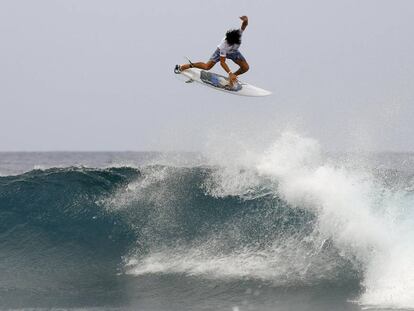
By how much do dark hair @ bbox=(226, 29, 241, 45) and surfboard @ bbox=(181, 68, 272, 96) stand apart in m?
1.42

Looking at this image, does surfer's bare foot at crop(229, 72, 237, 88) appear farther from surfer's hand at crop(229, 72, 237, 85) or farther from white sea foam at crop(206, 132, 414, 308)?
white sea foam at crop(206, 132, 414, 308)

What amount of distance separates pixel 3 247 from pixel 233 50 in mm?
7000

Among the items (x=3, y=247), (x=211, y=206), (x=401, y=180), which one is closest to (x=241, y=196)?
(x=211, y=206)

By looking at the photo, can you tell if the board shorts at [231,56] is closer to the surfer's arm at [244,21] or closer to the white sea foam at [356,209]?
the surfer's arm at [244,21]

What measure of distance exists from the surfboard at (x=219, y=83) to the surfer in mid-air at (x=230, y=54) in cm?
31

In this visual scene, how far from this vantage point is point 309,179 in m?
12.7

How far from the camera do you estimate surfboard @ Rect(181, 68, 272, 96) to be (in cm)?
1381

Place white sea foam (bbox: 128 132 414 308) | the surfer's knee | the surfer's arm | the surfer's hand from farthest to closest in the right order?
1. the surfer's hand
2. the surfer's knee
3. the surfer's arm
4. white sea foam (bbox: 128 132 414 308)


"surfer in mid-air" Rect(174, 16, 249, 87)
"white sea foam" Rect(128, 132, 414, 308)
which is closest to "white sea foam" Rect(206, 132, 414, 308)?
"white sea foam" Rect(128, 132, 414, 308)

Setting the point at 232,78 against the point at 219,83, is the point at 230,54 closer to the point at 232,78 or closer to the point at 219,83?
the point at 232,78

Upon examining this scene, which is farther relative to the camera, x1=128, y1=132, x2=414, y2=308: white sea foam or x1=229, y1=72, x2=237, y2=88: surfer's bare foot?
x1=229, y1=72, x2=237, y2=88: surfer's bare foot

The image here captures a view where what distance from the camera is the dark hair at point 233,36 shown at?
12469mm

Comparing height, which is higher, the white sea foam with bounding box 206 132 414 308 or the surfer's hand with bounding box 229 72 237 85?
the surfer's hand with bounding box 229 72 237 85

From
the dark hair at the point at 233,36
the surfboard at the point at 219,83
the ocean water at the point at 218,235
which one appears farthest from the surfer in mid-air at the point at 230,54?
the ocean water at the point at 218,235
